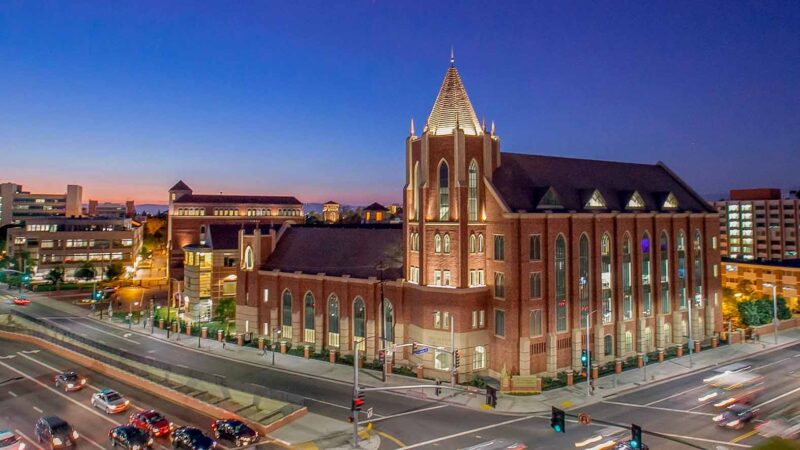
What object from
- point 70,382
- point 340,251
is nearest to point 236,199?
point 340,251

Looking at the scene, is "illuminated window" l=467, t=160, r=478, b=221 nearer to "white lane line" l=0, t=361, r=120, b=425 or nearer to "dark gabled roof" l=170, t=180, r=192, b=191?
"white lane line" l=0, t=361, r=120, b=425

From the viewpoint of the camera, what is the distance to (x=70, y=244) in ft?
365

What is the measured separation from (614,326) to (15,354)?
212 ft

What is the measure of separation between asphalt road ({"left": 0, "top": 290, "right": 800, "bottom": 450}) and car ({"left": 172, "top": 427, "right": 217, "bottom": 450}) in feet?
27.9

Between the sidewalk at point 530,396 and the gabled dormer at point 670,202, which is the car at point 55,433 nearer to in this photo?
the sidewalk at point 530,396

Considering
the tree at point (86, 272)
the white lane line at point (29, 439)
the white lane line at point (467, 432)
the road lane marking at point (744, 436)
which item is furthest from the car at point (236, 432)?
the tree at point (86, 272)

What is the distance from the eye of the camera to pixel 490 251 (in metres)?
45.1

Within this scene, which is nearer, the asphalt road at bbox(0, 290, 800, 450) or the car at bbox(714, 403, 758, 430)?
the asphalt road at bbox(0, 290, 800, 450)

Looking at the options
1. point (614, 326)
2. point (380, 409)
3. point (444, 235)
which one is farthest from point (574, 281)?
point (380, 409)

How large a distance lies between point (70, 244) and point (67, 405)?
89050 mm

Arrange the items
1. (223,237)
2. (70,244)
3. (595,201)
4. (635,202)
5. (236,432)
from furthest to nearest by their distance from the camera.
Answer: (70,244)
(223,237)
(635,202)
(595,201)
(236,432)

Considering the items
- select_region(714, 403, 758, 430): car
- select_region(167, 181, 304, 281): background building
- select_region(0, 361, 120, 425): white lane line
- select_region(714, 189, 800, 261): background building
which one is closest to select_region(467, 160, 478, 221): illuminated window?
select_region(714, 403, 758, 430): car

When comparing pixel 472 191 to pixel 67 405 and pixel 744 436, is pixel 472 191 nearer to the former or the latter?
pixel 744 436

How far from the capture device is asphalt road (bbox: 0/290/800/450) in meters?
30.2
